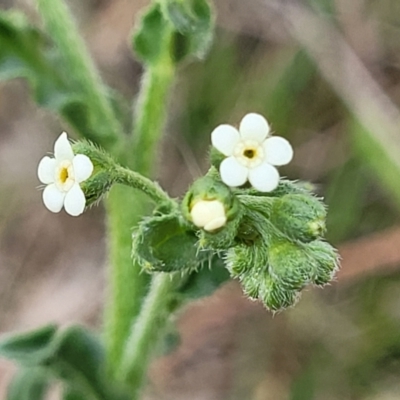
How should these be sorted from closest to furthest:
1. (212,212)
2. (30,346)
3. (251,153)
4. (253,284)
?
1. (212,212)
2. (251,153)
3. (253,284)
4. (30,346)

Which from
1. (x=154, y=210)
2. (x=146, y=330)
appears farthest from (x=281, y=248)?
(x=146, y=330)

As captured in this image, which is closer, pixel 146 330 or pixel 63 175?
pixel 63 175

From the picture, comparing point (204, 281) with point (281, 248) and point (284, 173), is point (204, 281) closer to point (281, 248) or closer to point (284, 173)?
point (281, 248)

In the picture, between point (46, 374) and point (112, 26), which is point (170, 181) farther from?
point (46, 374)

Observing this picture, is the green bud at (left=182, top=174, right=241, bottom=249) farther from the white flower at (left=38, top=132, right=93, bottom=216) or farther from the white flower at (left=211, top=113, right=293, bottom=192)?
the white flower at (left=38, top=132, right=93, bottom=216)

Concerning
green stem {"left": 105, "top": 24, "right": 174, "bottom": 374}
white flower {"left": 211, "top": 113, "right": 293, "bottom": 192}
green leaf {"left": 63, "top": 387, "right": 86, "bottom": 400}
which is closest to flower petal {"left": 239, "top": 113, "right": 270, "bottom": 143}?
white flower {"left": 211, "top": 113, "right": 293, "bottom": 192}

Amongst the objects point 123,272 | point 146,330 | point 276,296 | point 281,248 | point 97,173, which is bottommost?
point 276,296
